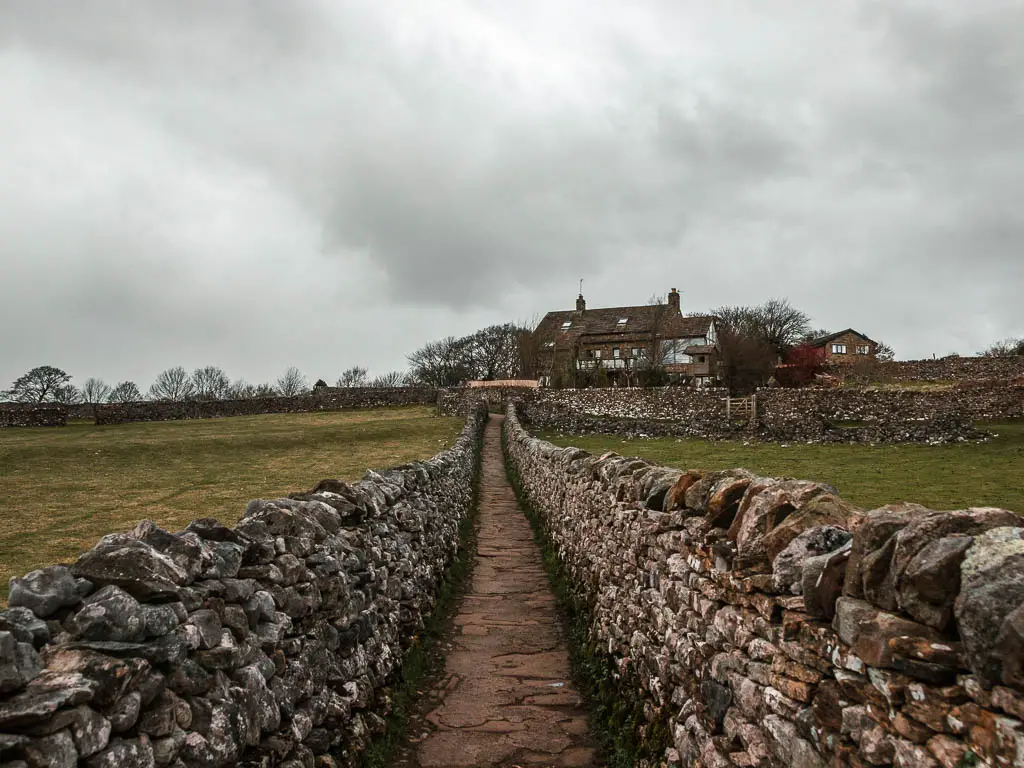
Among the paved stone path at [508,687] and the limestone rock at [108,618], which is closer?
the limestone rock at [108,618]

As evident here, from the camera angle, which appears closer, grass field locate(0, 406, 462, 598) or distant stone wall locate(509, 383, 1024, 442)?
grass field locate(0, 406, 462, 598)

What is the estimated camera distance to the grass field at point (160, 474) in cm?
1055

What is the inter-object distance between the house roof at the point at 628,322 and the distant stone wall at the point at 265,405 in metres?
25.2

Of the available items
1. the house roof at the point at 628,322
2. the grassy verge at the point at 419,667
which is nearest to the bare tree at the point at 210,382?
the house roof at the point at 628,322

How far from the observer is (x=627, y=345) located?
8100 cm

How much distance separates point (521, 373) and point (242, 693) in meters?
78.4

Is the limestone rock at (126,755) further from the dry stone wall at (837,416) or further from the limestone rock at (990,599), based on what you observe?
the dry stone wall at (837,416)

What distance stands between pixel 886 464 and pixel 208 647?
21.2 metres

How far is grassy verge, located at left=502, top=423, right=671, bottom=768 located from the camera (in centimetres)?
551

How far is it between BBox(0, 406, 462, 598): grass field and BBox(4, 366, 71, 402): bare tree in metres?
57.3

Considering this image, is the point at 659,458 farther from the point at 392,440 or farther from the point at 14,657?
the point at 14,657

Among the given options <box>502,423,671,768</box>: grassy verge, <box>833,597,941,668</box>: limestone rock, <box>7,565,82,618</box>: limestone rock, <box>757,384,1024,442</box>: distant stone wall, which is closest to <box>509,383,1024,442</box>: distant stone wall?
<box>757,384,1024,442</box>: distant stone wall

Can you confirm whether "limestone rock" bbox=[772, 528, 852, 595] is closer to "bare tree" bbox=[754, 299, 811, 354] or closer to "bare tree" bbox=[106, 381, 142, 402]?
"bare tree" bbox=[754, 299, 811, 354]

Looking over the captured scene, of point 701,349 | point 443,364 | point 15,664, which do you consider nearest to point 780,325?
point 701,349
